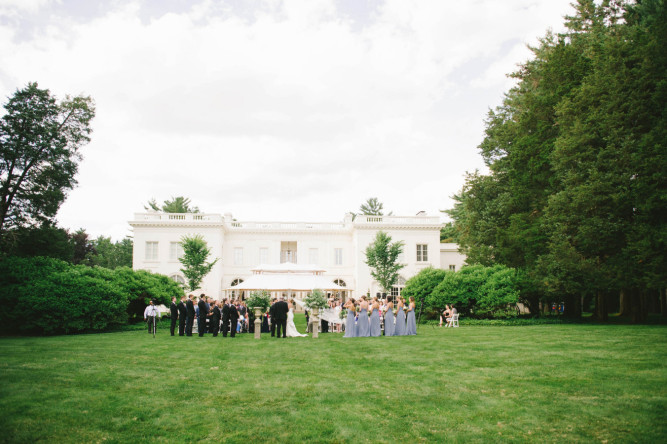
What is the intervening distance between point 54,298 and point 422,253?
93.2ft

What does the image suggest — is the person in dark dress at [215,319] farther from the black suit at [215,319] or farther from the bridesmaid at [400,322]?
the bridesmaid at [400,322]

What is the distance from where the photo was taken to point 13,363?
29.1 feet

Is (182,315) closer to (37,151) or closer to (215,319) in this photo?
(215,319)

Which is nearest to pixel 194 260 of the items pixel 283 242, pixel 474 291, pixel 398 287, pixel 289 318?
pixel 283 242

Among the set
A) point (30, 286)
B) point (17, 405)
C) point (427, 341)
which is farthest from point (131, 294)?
point (17, 405)

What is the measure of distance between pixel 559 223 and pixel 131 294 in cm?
1967

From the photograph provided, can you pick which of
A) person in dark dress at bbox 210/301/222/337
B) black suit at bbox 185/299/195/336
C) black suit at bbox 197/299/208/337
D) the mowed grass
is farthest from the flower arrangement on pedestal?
the mowed grass

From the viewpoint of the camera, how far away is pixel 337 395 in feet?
21.7

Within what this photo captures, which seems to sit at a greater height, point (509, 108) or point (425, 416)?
point (509, 108)

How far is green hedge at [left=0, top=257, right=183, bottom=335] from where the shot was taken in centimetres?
1543

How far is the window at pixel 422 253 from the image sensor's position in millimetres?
37844

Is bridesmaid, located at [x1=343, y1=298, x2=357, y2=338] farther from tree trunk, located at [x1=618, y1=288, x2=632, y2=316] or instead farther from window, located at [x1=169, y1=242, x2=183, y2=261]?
window, located at [x1=169, y1=242, x2=183, y2=261]

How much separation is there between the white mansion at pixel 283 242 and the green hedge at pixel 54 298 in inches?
732

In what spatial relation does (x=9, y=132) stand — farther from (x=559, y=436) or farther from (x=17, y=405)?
(x=559, y=436)
